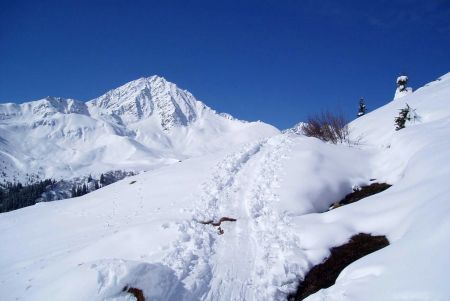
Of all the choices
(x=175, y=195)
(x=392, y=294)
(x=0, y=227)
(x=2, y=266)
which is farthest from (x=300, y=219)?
(x=0, y=227)

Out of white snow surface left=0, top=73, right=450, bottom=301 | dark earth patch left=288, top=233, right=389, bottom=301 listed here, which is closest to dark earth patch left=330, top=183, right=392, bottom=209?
white snow surface left=0, top=73, right=450, bottom=301

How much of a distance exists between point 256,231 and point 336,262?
13.5 ft

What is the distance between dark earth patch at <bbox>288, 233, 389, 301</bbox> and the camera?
9095 mm

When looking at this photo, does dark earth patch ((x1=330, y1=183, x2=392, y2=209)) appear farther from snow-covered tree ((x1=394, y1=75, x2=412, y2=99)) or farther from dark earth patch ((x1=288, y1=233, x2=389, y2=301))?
snow-covered tree ((x1=394, y1=75, x2=412, y2=99))

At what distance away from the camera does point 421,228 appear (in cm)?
759

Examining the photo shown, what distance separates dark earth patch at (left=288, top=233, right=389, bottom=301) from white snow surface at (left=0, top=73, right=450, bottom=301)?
240mm

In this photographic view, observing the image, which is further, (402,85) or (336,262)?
(402,85)

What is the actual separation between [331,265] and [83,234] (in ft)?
39.9

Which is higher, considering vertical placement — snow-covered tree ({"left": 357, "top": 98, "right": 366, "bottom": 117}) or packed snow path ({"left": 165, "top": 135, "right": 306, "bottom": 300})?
snow-covered tree ({"left": 357, "top": 98, "right": 366, "bottom": 117})

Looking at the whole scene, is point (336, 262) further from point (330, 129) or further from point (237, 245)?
point (330, 129)

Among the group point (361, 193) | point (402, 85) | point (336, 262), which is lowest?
point (336, 262)

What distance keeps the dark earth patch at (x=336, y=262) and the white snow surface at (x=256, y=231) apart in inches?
9.5

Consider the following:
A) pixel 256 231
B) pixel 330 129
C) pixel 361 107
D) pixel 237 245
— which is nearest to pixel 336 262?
pixel 237 245

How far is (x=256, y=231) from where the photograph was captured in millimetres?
13297
